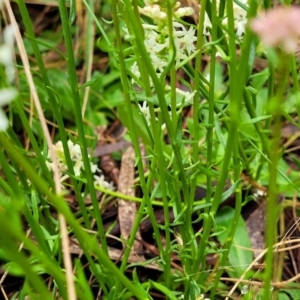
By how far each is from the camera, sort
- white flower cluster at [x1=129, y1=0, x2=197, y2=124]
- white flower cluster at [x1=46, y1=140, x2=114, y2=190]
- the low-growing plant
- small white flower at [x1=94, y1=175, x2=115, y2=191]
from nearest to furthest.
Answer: the low-growing plant
white flower cluster at [x1=129, y1=0, x2=197, y2=124]
white flower cluster at [x1=46, y1=140, x2=114, y2=190]
small white flower at [x1=94, y1=175, x2=115, y2=191]

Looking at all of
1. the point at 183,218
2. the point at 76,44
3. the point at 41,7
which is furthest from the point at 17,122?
the point at 183,218

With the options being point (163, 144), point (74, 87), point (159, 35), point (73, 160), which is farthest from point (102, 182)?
point (159, 35)

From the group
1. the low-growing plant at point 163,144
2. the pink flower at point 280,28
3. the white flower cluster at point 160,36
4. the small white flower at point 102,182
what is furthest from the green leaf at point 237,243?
the pink flower at point 280,28

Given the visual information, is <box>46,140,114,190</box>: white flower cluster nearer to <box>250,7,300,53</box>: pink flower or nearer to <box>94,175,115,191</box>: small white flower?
<box>94,175,115,191</box>: small white flower

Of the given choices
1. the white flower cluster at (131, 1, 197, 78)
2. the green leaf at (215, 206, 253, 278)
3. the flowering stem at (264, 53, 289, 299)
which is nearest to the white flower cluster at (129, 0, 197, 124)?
the white flower cluster at (131, 1, 197, 78)

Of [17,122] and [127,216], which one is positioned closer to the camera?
[127,216]

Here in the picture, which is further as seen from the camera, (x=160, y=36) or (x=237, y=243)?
(x=237, y=243)

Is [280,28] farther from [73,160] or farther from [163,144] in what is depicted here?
[73,160]

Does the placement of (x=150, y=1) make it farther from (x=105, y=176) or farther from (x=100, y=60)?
(x=100, y=60)
